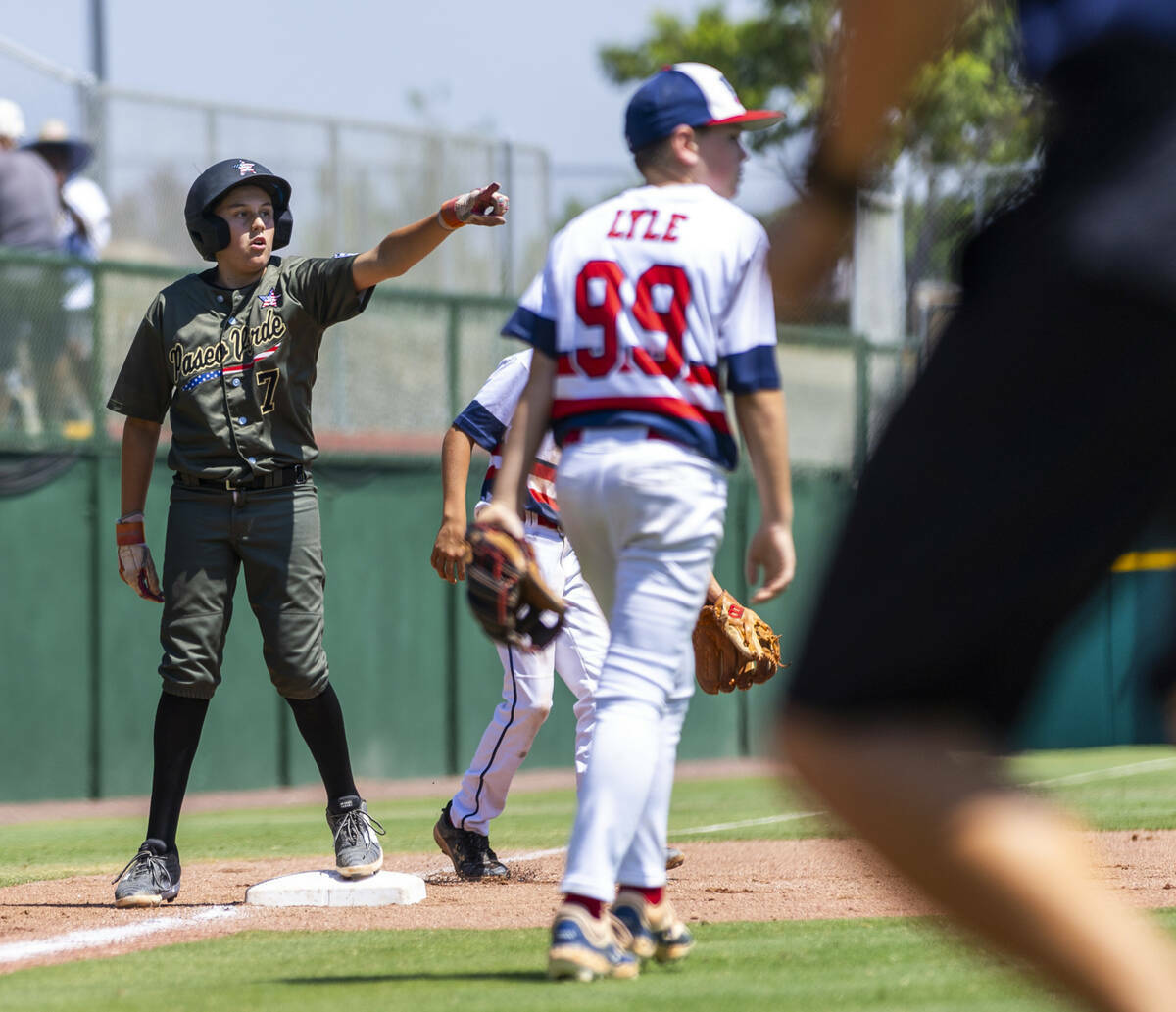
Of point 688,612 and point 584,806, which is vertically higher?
point 688,612

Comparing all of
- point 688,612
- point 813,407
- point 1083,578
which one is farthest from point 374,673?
point 1083,578

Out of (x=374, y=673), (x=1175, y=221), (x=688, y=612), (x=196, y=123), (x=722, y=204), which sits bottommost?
(x=374, y=673)

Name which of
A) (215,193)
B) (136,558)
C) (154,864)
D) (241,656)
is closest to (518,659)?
(136,558)

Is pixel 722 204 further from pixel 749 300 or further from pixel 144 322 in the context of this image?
pixel 144 322

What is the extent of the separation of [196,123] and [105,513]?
4389 mm

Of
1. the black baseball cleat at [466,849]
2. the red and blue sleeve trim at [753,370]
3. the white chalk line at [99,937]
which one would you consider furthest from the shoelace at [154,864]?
the red and blue sleeve trim at [753,370]

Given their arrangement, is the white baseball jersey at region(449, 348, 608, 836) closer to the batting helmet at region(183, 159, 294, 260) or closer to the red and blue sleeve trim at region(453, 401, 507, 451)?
the red and blue sleeve trim at region(453, 401, 507, 451)

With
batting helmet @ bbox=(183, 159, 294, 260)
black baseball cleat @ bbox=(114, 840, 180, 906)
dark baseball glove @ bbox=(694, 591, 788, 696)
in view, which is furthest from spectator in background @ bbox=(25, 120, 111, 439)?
dark baseball glove @ bbox=(694, 591, 788, 696)

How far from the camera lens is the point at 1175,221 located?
6.22 ft

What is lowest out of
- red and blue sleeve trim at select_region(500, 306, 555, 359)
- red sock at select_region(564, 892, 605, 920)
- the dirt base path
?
the dirt base path

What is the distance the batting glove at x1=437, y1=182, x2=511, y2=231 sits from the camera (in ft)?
17.9

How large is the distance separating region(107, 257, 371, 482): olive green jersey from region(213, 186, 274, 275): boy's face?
9 cm

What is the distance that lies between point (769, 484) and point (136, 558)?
2809 millimetres

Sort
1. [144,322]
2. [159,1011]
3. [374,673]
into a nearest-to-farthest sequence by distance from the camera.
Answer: [159,1011], [144,322], [374,673]
